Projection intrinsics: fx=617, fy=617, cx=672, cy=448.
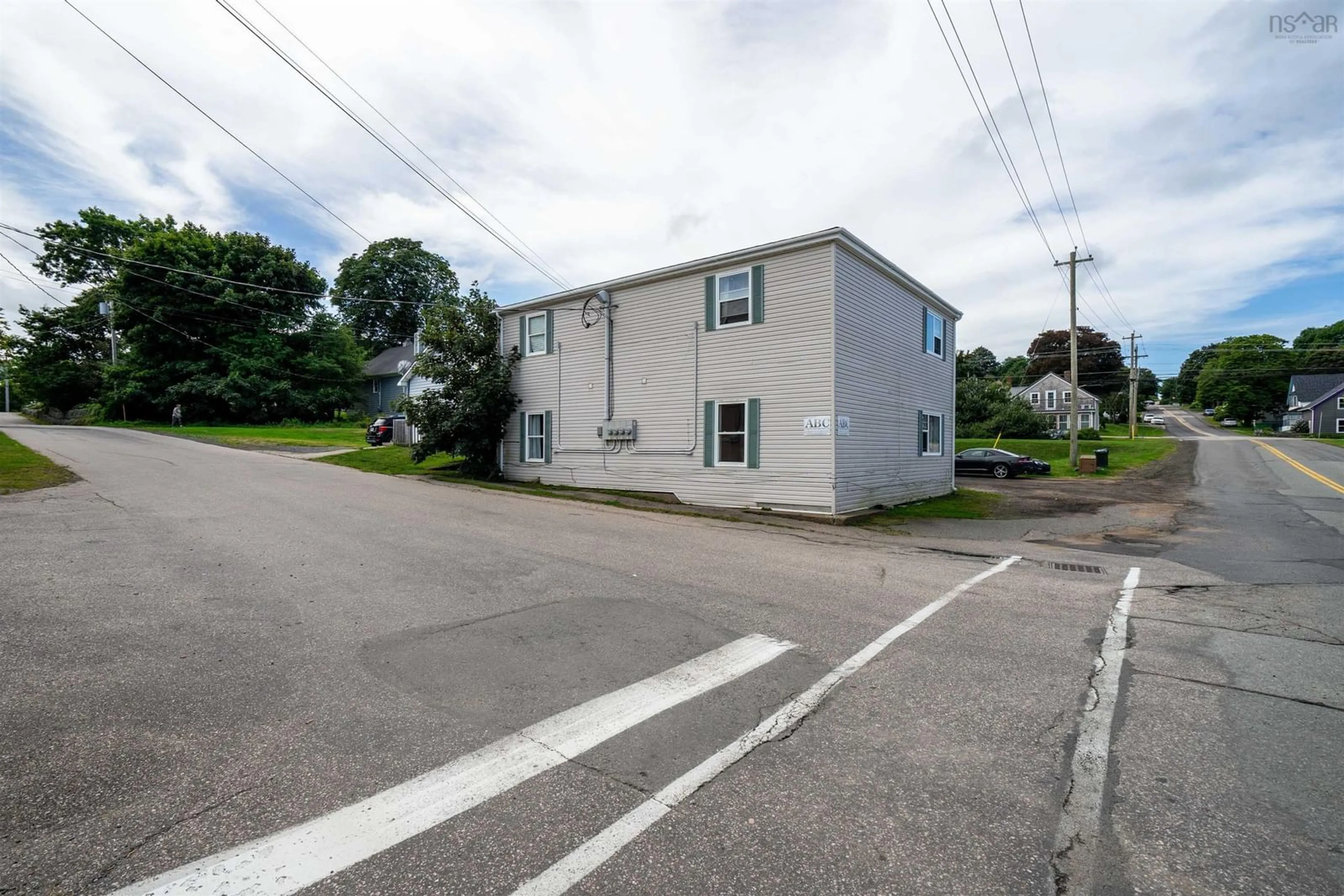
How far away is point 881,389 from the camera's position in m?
14.9

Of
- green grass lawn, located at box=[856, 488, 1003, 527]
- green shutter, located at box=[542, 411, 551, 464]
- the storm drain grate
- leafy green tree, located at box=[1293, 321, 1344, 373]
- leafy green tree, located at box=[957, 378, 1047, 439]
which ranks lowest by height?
the storm drain grate

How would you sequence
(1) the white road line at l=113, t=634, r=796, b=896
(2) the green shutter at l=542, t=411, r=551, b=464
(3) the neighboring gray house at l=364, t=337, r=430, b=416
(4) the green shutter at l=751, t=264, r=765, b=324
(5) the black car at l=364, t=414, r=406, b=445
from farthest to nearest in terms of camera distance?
(3) the neighboring gray house at l=364, t=337, r=430, b=416 → (5) the black car at l=364, t=414, r=406, b=445 → (2) the green shutter at l=542, t=411, r=551, b=464 → (4) the green shutter at l=751, t=264, r=765, b=324 → (1) the white road line at l=113, t=634, r=796, b=896

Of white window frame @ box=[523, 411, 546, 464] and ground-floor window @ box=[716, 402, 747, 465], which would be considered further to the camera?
white window frame @ box=[523, 411, 546, 464]

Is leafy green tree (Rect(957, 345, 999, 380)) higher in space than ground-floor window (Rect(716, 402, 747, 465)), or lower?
higher

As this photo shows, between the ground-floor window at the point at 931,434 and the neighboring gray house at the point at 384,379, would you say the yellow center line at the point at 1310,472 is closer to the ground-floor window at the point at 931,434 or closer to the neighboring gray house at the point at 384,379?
the ground-floor window at the point at 931,434

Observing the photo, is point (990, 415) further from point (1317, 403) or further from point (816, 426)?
point (816, 426)

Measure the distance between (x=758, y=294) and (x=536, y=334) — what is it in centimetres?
773

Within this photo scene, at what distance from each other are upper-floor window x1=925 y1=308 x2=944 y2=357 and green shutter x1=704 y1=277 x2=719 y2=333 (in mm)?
6690

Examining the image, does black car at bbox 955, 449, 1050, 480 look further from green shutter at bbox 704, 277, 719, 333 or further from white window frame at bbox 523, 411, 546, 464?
white window frame at bbox 523, 411, 546, 464

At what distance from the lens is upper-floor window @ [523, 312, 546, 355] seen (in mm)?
18500

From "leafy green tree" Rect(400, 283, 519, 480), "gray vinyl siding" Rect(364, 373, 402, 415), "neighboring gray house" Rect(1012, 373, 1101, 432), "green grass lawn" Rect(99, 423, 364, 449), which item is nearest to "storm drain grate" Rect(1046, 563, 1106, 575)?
"leafy green tree" Rect(400, 283, 519, 480)

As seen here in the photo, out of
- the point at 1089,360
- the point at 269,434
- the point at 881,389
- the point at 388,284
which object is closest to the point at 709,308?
the point at 881,389

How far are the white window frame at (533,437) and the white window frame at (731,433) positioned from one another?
6192mm

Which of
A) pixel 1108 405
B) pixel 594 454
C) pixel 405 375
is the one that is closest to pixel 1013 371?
pixel 1108 405
